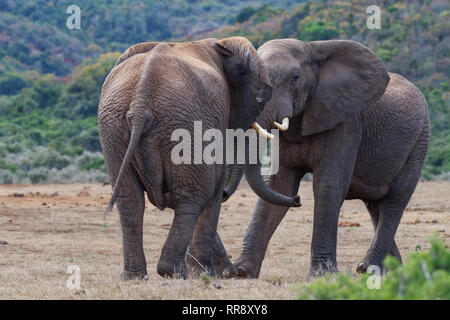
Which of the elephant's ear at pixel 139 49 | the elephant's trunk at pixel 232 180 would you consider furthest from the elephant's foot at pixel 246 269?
the elephant's ear at pixel 139 49

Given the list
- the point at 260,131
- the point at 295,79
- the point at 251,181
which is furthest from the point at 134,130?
the point at 295,79

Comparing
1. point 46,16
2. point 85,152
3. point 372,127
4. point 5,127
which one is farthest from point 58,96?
point 372,127

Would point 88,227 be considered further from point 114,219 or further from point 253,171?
point 253,171

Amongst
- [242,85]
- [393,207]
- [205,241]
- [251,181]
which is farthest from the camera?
[393,207]

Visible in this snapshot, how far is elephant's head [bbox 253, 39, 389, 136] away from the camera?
921cm

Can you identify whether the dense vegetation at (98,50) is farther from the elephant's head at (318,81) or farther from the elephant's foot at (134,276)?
the elephant's foot at (134,276)

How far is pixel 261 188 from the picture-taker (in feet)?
29.2

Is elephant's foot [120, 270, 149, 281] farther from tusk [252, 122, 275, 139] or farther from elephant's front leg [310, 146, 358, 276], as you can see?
elephant's front leg [310, 146, 358, 276]

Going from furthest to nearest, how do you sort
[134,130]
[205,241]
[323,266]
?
[323,266] → [205,241] → [134,130]

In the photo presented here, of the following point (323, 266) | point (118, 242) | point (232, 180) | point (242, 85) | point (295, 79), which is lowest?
point (118, 242)

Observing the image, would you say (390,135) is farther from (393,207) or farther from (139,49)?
(139,49)

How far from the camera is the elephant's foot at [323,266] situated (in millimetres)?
9250

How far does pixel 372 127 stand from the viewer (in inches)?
396

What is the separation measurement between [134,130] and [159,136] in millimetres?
224
